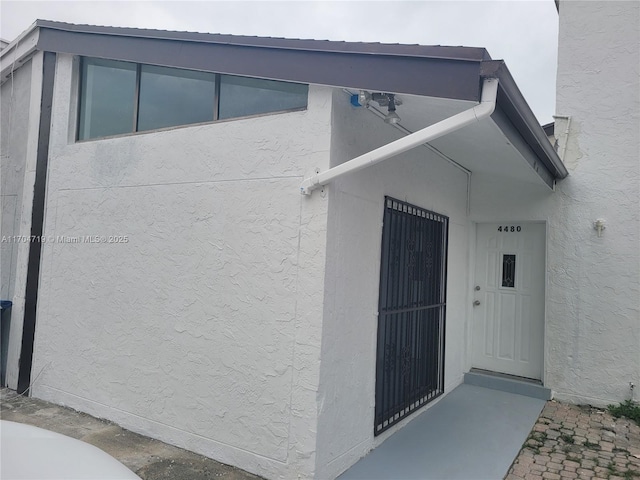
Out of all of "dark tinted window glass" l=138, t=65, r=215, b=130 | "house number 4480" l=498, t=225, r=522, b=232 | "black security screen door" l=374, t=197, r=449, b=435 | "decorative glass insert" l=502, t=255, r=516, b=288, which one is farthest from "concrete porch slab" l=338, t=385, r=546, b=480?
"dark tinted window glass" l=138, t=65, r=215, b=130

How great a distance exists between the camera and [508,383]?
220 inches

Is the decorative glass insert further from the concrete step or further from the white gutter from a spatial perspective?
the white gutter

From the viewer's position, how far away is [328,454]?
3.26m

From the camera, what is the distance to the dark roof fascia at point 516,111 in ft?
8.32

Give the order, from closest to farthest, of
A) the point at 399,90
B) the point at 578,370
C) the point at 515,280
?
the point at 399,90, the point at 578,370, the point at 515,280

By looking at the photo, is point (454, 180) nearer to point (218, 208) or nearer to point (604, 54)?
point (604, 54)

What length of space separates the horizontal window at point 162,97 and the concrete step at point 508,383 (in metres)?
4.25

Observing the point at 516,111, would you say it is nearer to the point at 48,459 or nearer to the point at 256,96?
the point at 256,96

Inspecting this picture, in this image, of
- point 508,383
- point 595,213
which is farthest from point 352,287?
point 595,213

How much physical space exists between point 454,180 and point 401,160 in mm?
1584

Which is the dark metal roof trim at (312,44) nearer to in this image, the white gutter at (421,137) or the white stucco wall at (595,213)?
the white gutter at (421,137)

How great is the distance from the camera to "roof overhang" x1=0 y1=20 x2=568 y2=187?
2.68 metres

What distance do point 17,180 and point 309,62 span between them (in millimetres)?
4482

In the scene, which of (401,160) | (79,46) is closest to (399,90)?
(401,160)
